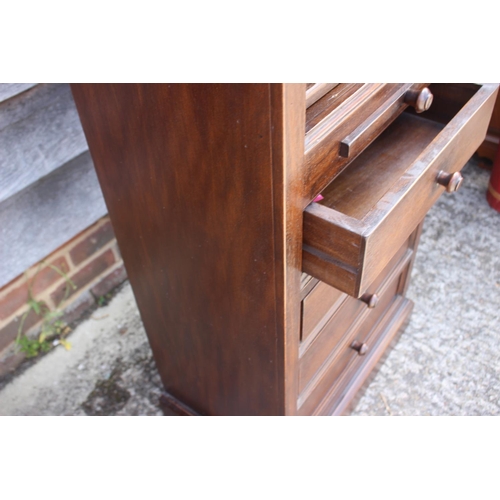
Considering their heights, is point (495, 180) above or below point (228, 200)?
below

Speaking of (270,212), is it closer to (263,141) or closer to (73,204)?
(263,141)

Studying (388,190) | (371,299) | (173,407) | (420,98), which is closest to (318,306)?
(371,299)

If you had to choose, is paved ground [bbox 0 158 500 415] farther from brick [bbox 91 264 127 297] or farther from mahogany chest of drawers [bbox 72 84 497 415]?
mahogany chest of drawers [bbox 72 84 497 415]

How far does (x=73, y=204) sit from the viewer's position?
1.22m

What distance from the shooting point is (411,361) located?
129 cm

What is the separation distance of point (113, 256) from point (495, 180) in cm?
115

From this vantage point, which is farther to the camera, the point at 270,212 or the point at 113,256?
the point at 113,256

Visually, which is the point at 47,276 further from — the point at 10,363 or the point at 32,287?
the point at 10,363

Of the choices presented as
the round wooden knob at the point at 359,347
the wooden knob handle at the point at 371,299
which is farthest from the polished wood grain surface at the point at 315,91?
the round wooden knob at the point at 359,347

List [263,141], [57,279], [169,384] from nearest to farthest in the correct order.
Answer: [263,141] → [169,384] → [57,279]

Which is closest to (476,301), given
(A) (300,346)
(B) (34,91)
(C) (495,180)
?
(C) (495,180)

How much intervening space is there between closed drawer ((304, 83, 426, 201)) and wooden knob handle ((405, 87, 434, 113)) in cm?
2

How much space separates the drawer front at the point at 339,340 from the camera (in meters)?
0.91

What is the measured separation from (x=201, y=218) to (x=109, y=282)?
2.80ft
